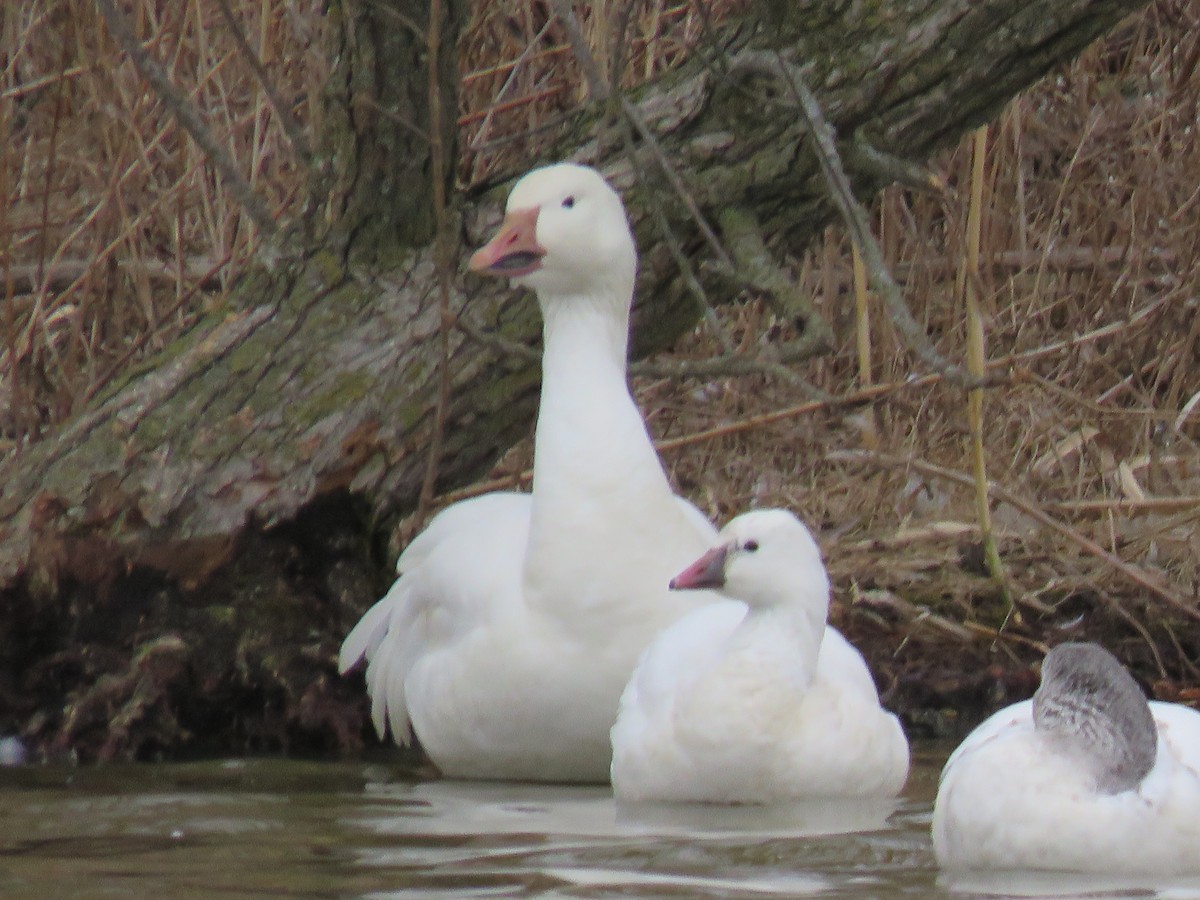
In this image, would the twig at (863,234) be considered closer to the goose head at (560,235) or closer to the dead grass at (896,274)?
the goose head at (560,235)

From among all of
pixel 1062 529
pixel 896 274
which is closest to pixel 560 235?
pixel 1062 529

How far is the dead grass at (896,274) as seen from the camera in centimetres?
638

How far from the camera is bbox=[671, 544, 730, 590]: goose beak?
4746 millimetres

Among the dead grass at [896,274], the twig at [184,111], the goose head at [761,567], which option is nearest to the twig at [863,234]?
the goose head at [761,567]

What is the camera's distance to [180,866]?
12.7 ft

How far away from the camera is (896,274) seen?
7699 millimetres

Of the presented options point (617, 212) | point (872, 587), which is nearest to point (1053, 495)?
point (872, 587)

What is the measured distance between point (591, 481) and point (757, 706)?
2.46 feet

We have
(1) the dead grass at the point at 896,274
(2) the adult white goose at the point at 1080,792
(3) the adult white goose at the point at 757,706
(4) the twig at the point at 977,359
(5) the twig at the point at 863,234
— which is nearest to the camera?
(2) the adult white goose at the point at 1080,792

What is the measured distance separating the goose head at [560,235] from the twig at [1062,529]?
1.28 metres

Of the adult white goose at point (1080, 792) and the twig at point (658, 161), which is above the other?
the twig at point (658, 161)

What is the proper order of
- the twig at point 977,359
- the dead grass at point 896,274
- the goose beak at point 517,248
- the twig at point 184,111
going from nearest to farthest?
1. the goose beak at point 517,248
2. the twig at point 184,111
3. the twig at point 977,359
4. the dead grass at point 896,274

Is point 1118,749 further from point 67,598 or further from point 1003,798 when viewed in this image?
point 67,598

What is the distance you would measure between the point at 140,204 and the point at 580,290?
83.0 inches
